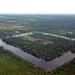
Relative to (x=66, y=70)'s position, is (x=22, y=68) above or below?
below

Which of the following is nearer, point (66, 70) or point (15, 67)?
point (66, 70)

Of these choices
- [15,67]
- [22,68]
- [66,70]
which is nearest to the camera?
[66,70]

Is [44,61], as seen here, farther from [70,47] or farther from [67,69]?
[70,47]

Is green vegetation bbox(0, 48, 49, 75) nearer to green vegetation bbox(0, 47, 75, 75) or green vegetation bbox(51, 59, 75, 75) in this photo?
green vegetation bbox(0, 47, 75, 75)

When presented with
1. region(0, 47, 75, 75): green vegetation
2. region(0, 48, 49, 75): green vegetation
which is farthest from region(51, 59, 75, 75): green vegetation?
region(0, 48, 49, 75): green vegetation

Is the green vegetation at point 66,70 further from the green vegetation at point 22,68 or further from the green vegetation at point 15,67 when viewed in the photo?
the green vegetation at point 15,67

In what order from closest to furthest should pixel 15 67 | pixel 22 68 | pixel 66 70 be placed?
pixel 66 70 < pixel 22 68 < pixel 15 67

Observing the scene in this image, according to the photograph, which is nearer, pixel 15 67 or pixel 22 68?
pixel 22 68

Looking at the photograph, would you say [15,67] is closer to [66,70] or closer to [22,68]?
[22,68]

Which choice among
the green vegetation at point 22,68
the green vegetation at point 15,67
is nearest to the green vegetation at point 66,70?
the green vegetation at point 22,68

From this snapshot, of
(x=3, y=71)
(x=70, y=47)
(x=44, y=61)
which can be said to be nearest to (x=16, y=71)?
(x=3, y=71)

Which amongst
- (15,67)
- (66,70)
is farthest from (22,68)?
(66,70)
